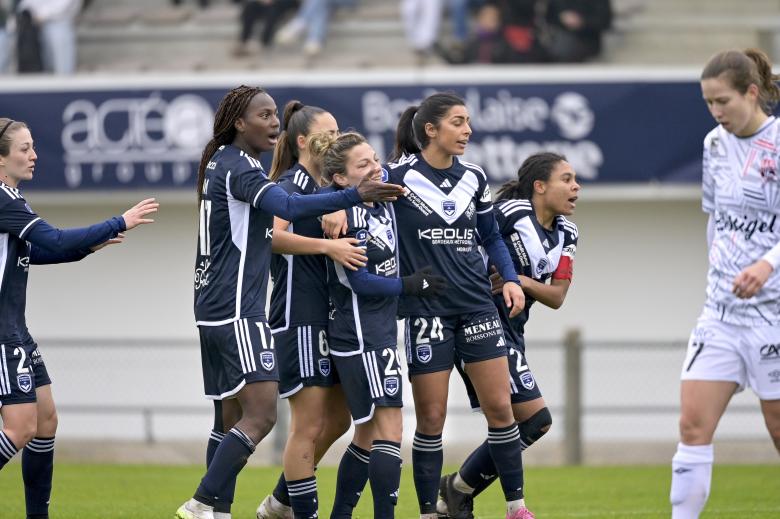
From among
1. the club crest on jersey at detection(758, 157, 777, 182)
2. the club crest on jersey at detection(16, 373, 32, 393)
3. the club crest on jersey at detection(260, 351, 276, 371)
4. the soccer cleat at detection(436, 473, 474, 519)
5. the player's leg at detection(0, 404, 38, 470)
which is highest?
the club crest on jersey at detection(758, 157, 777, 182)

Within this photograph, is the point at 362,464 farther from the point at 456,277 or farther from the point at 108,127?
the point at 108,127

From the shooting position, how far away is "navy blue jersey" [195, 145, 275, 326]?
6.43 m

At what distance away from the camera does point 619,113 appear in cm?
1470

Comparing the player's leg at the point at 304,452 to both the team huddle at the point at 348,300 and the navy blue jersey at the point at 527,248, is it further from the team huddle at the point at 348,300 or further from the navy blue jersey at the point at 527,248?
the navy blue jersey at the point at 527,248

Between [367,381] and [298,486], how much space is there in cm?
71

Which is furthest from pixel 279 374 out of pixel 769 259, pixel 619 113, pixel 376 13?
pixel 376 13

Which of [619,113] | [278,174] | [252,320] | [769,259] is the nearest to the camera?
[769,259]

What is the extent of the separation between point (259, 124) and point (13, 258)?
144 centimetres

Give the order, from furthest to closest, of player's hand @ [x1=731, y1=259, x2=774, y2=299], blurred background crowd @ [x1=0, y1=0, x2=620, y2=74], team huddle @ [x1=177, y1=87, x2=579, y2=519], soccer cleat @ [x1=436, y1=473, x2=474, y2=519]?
blurred background crowd @ [x1=0, y1=0, x2=620, y2=74]
soccer cleat @ [x1=436, y1=473, x2=474, y2=519]
team huddle @ [x1=177, y1=87, x2=579, y2=519]
player's hand @ [x1=731, y1=259, x2=774, y2=299]

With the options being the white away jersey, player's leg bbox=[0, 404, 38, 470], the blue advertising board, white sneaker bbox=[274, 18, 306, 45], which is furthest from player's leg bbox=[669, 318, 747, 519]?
white sneaker bbox=[274, 18, 306, 45]

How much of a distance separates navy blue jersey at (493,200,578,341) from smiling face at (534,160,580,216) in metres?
0.09

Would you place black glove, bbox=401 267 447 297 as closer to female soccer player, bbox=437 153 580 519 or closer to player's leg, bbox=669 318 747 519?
female soccer player, bbox=437 153 580 519

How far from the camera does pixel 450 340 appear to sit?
680 cm

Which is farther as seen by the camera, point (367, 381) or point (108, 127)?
point (108, 127)
